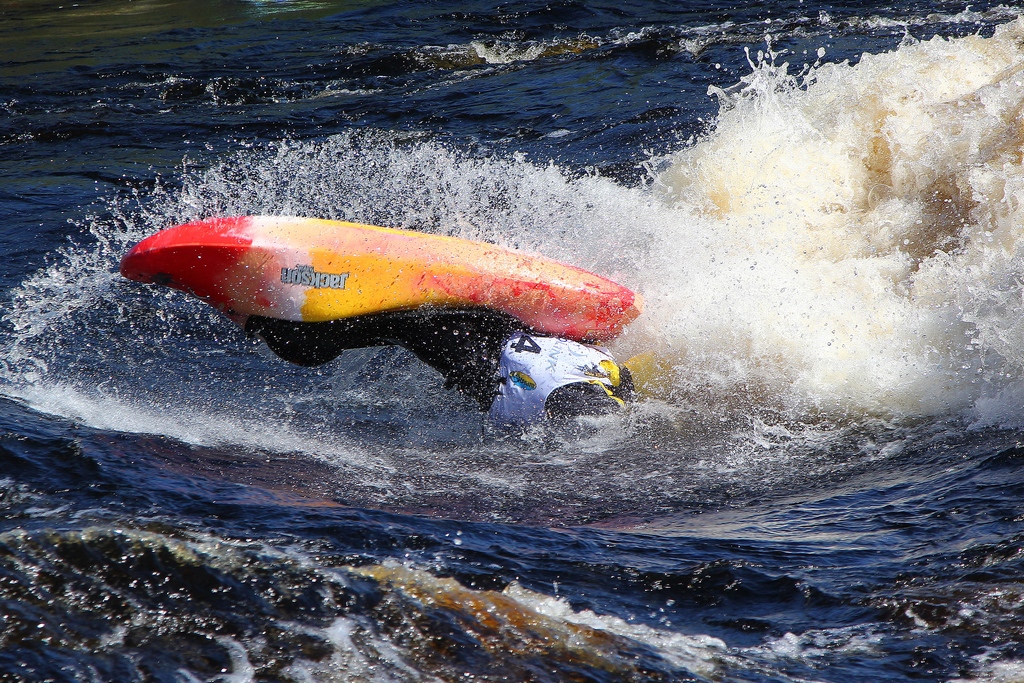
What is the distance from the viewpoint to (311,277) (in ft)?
13.2

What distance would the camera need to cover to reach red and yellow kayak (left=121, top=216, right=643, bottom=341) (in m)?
4.00

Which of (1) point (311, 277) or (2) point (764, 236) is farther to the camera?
(2) point (764, 236)

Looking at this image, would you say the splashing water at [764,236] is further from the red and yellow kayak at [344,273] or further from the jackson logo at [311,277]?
the jackson logo at [311,277]

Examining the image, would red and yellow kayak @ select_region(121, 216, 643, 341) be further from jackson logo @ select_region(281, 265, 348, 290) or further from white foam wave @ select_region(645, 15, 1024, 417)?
white foam wave @ select_region(645, 15, 1024, 417)

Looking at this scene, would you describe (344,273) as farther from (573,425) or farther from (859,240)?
(859,240)

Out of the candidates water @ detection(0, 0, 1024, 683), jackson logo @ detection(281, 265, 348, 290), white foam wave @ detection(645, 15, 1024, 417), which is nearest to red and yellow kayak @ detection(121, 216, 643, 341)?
jackson logo @ detection(281, 265, 348, 290)

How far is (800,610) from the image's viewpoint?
280cm

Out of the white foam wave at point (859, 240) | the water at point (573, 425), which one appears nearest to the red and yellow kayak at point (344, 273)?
the water at point (573, 425)

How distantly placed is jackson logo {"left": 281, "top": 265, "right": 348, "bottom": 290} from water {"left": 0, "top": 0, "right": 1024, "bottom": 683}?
0.63 meters

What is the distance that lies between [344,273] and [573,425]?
1.17 meters

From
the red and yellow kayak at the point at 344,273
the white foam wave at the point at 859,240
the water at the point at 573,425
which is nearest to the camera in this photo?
the water at the point at 573,425

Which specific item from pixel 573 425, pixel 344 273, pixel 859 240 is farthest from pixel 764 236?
pixel 344 273

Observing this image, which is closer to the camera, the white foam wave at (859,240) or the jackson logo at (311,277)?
the jackson logo at (311,277)

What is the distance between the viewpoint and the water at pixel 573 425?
8.77 feet
